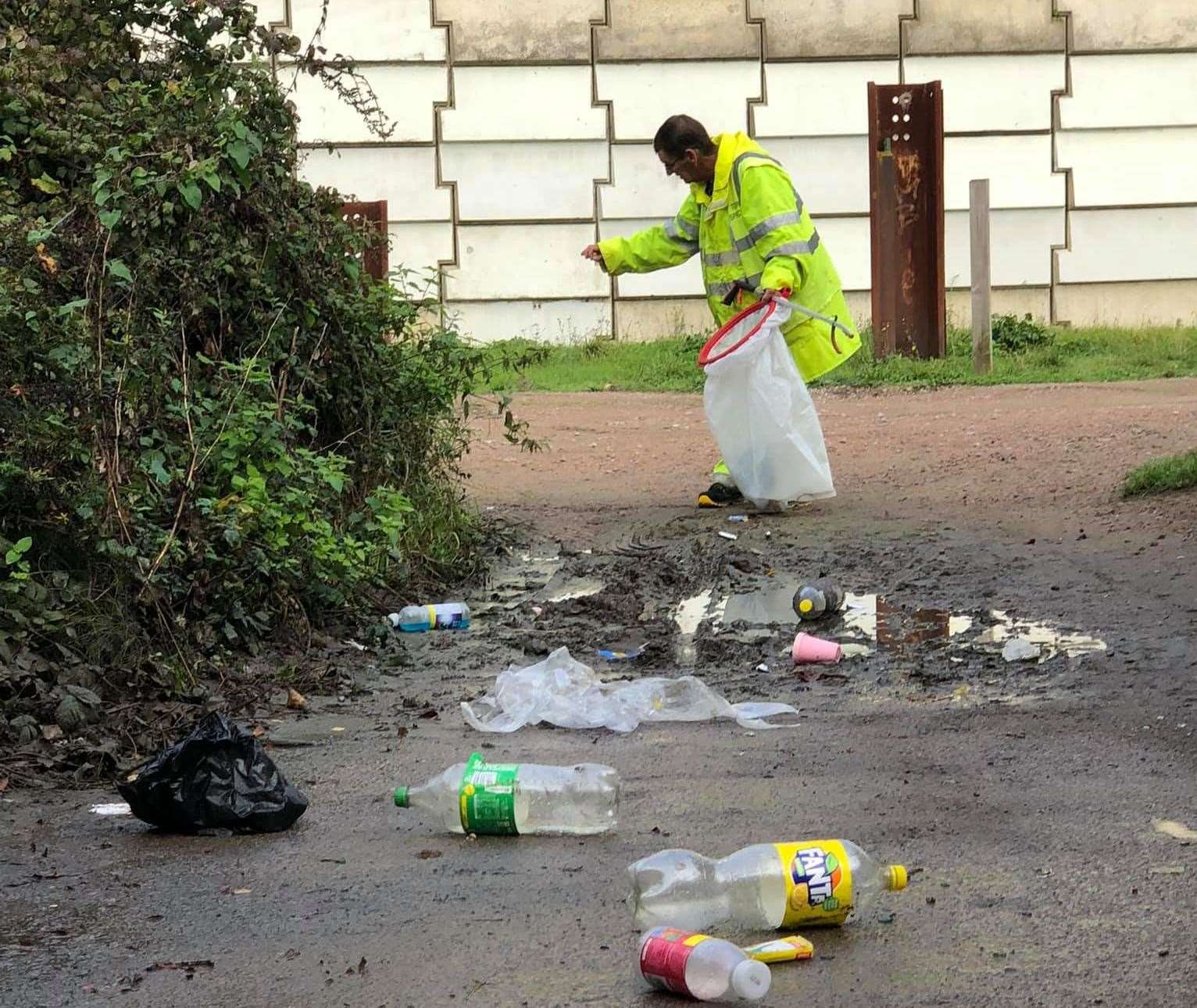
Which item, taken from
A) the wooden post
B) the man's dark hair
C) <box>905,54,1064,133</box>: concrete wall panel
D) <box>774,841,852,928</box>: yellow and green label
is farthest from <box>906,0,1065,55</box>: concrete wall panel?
<box>774,841,852,928</box>: yellow and green label

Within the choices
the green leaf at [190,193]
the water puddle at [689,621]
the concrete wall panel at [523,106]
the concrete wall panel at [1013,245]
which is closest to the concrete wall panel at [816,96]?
the concrete wall panel at [1013,245]

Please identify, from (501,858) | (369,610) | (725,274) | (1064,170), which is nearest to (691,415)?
(725,274)

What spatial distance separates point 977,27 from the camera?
1627 centimetres

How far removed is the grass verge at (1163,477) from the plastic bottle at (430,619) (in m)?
3.05

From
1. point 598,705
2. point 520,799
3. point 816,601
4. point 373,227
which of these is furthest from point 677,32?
point 520,799

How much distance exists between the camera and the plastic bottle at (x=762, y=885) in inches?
125

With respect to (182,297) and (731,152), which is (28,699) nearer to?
(182,297)

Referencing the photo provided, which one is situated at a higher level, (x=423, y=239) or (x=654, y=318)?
(x=423, y=239)

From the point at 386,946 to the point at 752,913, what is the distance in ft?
2.17

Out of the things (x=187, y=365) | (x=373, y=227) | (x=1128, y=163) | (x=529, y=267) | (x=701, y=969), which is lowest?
(x=701, y=969)

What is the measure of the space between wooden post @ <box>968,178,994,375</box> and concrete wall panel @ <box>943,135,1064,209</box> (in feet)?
10.4

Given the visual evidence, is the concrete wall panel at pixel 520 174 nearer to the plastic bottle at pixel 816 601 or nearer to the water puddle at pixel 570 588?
the water puddle at pixel 570 588

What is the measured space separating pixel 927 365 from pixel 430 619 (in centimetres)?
747

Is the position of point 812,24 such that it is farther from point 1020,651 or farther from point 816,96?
point 1020,651
